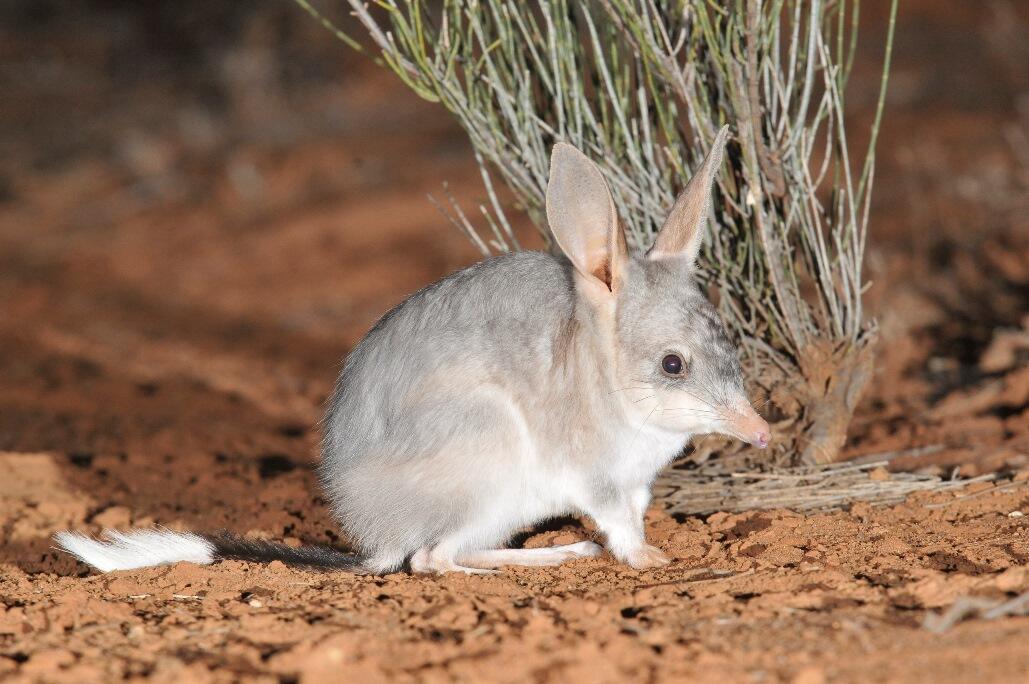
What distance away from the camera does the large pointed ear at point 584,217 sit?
339cm

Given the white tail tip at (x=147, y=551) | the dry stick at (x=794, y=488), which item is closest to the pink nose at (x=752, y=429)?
the dry stick at (x=794, y=488)

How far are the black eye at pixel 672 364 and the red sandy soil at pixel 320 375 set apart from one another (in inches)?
22.2

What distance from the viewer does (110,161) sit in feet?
38.7

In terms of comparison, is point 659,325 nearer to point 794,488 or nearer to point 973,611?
point 794,488

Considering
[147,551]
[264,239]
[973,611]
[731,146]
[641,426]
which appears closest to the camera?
[973,611]

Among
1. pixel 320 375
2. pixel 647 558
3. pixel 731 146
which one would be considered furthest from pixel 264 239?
pixel 647 558

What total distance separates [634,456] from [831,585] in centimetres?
73

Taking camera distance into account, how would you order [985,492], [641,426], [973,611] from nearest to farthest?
[973,611] → [641,426] → [985,492]

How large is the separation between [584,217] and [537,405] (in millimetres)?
576

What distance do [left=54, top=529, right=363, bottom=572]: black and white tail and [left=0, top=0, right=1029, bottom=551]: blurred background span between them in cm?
57

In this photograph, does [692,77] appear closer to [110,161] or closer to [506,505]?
[506,505]

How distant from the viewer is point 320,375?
7.04 meters

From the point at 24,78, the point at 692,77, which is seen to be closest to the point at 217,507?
the point at 692,77

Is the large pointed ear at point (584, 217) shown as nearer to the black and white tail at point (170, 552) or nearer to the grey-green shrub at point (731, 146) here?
the grey-green shrub at point (731, 146)
